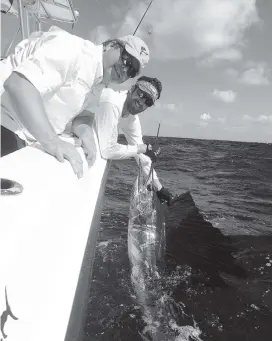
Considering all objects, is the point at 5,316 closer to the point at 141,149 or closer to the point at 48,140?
the point at 48,140

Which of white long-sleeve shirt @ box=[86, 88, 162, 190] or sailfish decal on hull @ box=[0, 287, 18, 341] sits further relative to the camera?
white long-sleeve shirt @ box=[86, 88, 162, 190]

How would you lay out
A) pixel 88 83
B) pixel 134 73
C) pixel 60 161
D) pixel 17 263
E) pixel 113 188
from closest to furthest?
pixel 17 263 → pixel 60 161 → pixel 88 83 → pixel 134 73 → pixel 113 188

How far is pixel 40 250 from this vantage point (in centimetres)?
81

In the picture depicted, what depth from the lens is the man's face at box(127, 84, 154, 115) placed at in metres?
3.31

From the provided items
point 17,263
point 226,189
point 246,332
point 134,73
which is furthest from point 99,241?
point 226,189

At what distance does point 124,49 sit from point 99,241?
2.91m

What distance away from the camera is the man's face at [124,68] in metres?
1.93

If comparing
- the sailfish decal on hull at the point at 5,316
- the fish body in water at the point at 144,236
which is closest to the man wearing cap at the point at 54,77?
the sailfish decal on hull at the point at 5,316

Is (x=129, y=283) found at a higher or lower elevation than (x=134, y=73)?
lower

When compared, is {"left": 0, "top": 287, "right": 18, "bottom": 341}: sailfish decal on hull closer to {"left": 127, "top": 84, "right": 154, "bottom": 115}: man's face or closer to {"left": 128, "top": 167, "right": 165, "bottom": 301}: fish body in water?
{"left": 128, "top": 167, "right": 165, "bottom": 301}: fish body in water

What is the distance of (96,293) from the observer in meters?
2.90

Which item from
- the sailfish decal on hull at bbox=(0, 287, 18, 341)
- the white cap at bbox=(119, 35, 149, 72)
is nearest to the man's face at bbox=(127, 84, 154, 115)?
the white cap at bbox=(119, 35, 149, 72)

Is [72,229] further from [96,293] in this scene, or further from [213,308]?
[213,308]

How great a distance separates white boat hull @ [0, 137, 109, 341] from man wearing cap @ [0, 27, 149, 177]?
Result: 20cm
